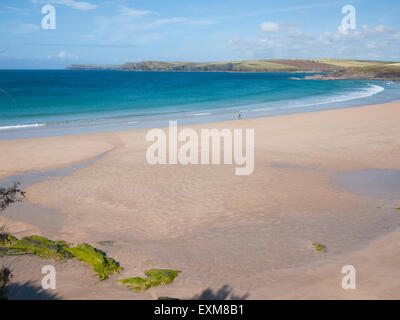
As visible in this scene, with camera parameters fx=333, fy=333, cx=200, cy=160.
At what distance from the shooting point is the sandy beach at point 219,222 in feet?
23.0

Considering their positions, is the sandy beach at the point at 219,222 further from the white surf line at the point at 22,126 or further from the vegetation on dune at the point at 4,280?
the white surf line at the point at 22,126

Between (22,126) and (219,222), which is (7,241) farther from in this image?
(22,126)

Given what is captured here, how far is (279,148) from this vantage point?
63.9 feet

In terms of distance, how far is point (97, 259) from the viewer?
25.3 ft

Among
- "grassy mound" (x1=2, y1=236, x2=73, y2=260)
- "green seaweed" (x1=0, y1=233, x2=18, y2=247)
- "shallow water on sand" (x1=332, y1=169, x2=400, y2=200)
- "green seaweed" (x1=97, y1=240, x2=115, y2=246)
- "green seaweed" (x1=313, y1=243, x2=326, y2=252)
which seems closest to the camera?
"grassy mound" (x1=2, y1=236, x2=73, y2=260)

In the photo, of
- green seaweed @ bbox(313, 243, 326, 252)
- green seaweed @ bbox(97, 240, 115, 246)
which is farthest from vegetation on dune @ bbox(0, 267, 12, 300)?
green seaweed @ bbox(313, 243, 326, 252)

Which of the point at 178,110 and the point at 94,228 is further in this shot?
the point at 178,110

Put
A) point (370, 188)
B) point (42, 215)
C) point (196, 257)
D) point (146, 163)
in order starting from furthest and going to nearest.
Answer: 1. point (146, 163)
2. point (370, 188)
3. point (42, 215)
4. point (196, 257)

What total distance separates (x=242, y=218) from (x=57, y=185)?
785cm

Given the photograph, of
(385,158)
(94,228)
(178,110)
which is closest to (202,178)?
(94,228)

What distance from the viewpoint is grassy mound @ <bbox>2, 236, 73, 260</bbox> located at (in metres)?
7.92

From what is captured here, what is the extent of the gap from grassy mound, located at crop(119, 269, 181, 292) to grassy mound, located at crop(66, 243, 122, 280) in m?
0.51

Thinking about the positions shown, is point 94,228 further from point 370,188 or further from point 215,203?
point 370,188

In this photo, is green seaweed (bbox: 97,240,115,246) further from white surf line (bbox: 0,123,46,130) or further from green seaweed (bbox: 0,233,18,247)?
white surf line (bbox: 0,123,46,130)
